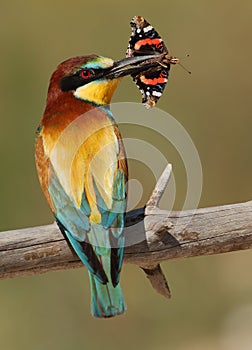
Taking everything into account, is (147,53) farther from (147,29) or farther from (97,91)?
(97,91)

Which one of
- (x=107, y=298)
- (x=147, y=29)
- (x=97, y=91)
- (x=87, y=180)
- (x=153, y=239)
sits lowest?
(x=107, y=298)

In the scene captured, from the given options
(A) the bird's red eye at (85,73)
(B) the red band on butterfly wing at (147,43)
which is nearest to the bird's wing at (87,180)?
(A) the bird's red eye at (85,73)

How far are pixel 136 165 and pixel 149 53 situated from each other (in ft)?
4.63

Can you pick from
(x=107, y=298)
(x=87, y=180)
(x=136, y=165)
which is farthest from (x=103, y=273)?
(x=136, y=165)

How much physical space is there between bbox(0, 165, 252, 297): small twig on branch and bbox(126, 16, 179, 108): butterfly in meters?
0.32

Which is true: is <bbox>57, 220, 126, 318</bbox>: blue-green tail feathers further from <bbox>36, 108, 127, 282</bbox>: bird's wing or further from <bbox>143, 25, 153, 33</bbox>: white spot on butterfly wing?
<bbox>143, 25, 153, 33</bbox>: white spot on butterfly wing

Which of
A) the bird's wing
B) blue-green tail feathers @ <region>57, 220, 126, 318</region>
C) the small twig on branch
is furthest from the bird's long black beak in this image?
blue-green tail feathers @ <region>57, 220, 126, 318</region>

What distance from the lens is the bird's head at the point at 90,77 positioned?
303cm

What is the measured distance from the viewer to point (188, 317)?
4734 mm

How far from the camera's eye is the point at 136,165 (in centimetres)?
454

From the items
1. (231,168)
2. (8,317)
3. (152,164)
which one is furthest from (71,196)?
(231,168)

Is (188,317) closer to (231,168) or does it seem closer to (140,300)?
(140,300)

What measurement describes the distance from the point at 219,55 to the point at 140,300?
1267 millimetres

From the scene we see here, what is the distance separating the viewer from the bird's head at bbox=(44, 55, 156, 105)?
9.95 ft
